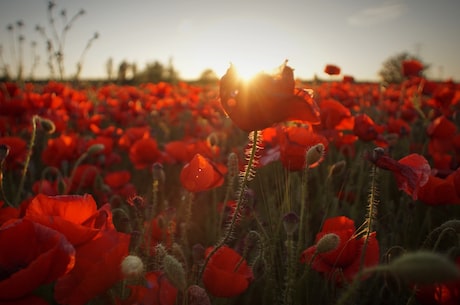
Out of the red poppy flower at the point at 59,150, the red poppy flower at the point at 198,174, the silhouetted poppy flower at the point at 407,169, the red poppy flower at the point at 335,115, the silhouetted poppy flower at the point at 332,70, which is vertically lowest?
the red poppy flower at the point at 59,150

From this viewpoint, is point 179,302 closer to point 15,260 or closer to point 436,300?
point 15,260

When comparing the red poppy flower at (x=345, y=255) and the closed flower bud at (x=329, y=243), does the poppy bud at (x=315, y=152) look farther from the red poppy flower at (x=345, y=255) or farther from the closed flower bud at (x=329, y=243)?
the closed flower bud at (x=329, y=243)

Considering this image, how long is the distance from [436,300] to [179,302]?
605mm

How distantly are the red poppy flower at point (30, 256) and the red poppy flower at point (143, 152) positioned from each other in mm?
1613

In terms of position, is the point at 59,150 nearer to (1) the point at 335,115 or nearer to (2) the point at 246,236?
(2) the point at 246,236

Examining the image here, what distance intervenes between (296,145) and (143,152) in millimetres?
1244

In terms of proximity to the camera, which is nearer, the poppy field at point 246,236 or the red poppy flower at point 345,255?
the poppy field at point 246,236

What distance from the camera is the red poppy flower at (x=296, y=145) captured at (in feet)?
4.51

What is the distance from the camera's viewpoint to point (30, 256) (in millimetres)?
733

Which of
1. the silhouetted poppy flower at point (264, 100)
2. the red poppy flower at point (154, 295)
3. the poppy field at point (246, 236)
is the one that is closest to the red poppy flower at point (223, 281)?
the poppy field at point (246, 236)

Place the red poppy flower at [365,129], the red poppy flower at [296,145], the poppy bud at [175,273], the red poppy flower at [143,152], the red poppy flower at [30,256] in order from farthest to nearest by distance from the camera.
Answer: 1. the red poppy flower at [143,152]
2. the red poppy flower at [365,129]
3. the red poppy flower at [296,145]
4. the poppy bud at [175,273]
5. the red poppy flower at [30,256]

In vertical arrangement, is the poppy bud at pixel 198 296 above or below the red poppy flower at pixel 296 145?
below

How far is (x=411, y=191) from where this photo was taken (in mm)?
1002

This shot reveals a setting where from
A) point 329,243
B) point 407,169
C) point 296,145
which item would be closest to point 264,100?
point 329,243
